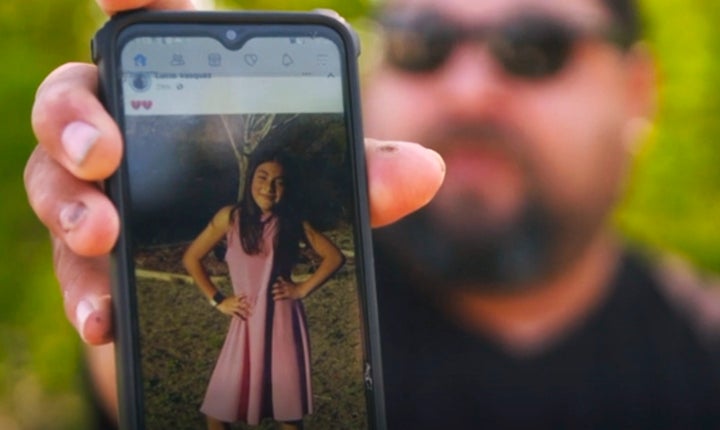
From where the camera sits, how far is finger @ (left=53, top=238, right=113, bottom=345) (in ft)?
4.13

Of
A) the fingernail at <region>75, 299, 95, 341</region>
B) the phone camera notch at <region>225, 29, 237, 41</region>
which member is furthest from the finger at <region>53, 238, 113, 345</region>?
the phone camera notch at <region>225, 29, 237, 41</region>

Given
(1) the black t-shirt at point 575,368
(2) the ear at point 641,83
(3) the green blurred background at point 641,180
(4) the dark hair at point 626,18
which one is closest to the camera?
(1) the black t-shirt at point 575,368

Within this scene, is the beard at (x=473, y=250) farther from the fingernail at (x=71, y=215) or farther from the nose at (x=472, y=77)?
the fingernail at (x=71, y=215)

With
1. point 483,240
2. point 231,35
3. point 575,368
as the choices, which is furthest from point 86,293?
point 575,368

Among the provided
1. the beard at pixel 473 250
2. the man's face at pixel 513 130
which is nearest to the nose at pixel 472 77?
the man's face at pixel 513 130

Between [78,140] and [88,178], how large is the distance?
4 centimetres

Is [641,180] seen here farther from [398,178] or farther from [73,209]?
[73,209]

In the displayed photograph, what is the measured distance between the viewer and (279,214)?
4.21 ft

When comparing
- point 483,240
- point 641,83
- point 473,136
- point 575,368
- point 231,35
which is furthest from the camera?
point 641,83

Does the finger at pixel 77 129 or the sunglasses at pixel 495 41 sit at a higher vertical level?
the sunglasses at pixel 495 41

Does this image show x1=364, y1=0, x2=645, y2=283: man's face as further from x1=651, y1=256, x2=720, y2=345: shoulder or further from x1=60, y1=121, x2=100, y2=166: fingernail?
x1=60, y1=121, x2=100, y2=166: fingernail

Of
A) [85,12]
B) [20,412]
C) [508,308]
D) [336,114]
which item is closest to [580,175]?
[508,308]

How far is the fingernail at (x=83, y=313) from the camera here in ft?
4.10

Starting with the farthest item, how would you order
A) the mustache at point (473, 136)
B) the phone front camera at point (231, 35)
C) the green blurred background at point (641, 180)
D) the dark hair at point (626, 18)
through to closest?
the green blurred background at point (641, 180) → the dark hair at point (626, 18) → the mustache at point (473, 136) → the phone front camera at point (231, 35)
